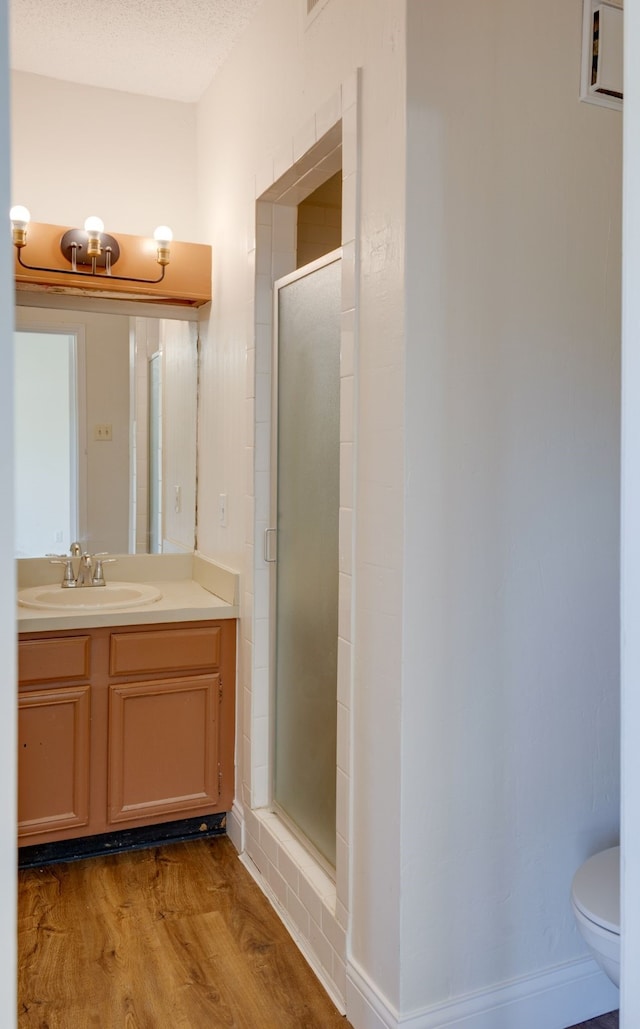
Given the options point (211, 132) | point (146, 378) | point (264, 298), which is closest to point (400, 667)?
point (264, 298)

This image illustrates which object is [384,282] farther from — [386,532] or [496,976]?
[496,976]

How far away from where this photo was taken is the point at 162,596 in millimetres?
2848

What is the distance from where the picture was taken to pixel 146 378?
3.11 m

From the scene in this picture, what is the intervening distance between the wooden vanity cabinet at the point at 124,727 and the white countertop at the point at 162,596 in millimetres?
50

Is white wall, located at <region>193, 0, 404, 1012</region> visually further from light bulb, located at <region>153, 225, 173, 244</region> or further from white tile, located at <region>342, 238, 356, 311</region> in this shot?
light bulb, located at <region>153, 225, 173, 244</region>

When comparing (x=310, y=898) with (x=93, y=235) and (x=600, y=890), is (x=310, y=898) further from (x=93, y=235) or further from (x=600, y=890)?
(x=93, y=235)

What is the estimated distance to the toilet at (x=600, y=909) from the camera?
145 centimetres

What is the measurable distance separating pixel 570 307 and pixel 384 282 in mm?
454

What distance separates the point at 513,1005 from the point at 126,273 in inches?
101

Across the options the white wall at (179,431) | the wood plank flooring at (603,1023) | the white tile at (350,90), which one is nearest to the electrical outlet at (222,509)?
the white wall at (179,431)

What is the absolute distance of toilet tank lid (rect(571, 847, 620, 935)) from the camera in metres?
1.49

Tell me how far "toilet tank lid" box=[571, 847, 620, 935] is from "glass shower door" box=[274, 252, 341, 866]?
70 centimetres

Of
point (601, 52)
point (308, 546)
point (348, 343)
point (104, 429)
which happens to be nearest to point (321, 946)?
point (308, 546)

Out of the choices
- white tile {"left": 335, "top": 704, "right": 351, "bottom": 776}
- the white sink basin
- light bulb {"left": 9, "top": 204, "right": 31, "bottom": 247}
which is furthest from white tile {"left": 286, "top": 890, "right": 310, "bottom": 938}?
light bulb {"left": 9, "top": 204, "right": 31, "bottom": 247}
